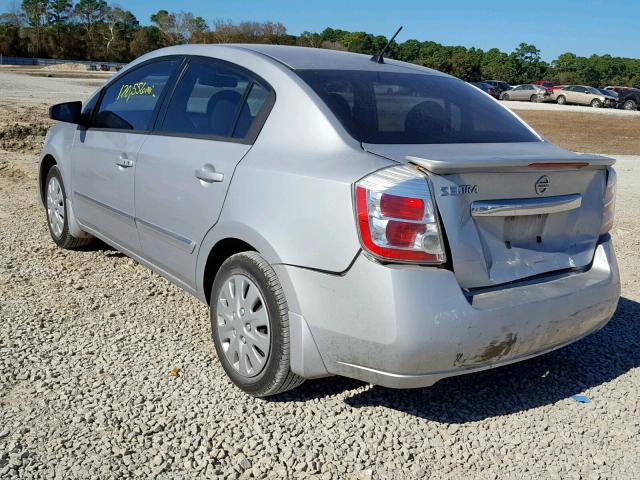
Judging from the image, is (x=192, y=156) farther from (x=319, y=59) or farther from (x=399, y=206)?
(x=399, y=206)

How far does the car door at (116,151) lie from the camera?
4141 millimetres

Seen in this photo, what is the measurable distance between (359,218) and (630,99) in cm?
4739

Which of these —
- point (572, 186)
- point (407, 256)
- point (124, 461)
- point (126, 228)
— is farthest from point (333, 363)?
point (126, 228)

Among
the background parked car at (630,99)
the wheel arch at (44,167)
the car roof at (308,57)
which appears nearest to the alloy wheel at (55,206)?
the wheel arch at (44,167)

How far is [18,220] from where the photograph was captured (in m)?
6.40

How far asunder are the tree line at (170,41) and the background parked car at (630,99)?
36.4m

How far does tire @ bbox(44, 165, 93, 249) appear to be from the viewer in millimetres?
5301

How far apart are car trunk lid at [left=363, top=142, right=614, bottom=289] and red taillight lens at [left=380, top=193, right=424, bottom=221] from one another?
97 mm

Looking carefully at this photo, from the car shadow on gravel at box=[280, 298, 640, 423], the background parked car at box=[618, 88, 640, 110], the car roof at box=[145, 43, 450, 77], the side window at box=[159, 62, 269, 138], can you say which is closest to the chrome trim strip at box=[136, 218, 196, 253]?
the side window at box=[159, 62, 269, 138]

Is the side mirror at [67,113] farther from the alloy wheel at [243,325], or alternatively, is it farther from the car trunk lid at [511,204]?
the car trunk lid at [511,204]

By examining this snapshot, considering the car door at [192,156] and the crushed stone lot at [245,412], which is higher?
the car door at [192,156]

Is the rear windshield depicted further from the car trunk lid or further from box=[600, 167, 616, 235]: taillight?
box=[600, 167, 616, 235]: taillight

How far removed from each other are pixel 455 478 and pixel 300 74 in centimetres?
205

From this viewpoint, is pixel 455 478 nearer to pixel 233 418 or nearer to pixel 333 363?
pixel 333 363
